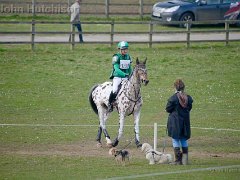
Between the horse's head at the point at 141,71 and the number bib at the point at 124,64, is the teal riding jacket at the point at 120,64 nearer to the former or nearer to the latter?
the number bib at the point at 124,64

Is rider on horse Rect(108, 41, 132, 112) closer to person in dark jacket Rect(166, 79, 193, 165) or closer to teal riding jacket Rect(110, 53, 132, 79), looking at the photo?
teal riding jacket Rect(110, 53, 132, 79)

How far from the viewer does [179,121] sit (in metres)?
19.5

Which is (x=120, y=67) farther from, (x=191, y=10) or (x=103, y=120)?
(x=191, y=10)

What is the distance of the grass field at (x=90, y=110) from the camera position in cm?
1902

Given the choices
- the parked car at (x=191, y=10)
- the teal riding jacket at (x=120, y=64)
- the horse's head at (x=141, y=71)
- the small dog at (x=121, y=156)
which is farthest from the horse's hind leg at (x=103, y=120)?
A: the parked car at (x=191, y=10)

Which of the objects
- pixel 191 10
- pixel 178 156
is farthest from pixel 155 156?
pixel 191 10

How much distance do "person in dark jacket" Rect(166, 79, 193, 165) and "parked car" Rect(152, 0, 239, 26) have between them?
28183mm

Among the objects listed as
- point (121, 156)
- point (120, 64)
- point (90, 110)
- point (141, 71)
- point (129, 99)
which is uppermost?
point (120, 64)

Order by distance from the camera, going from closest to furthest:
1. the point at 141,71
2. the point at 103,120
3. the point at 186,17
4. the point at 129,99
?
the point at 141,71
the point at 129,99
the point at 103,120
the point at 186,17

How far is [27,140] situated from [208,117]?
6791 mm

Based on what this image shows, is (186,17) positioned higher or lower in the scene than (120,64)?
higher

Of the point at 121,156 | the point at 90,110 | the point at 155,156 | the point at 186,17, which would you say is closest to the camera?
the point at 121,156

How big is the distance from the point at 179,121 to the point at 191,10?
29062mm

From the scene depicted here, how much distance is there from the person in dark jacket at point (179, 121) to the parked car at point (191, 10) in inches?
1110
